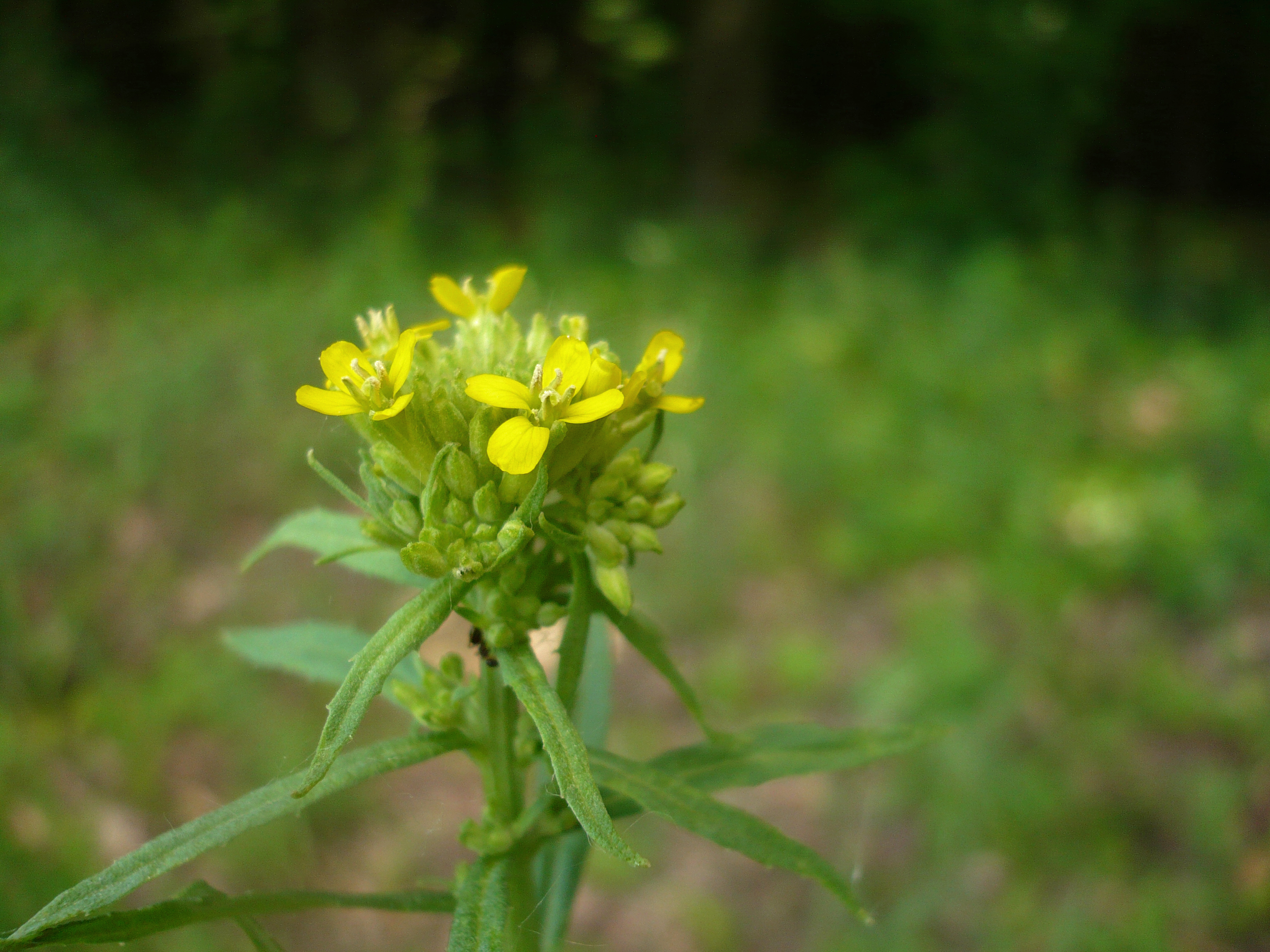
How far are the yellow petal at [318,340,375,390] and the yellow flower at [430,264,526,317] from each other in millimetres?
305

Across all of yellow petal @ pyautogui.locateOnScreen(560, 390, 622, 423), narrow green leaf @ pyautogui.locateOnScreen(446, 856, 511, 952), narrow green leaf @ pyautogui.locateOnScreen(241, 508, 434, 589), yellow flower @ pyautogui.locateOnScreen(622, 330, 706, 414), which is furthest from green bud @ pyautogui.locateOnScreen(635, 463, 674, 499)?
narrow green leaf @ pyautogui.locateOnScreen(446, 856, 511, 952)

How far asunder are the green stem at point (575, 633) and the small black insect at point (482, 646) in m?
0.12

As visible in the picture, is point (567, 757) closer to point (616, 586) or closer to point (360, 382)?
point (616, 586)

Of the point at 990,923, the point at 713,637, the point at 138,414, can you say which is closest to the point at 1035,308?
the point at 713,637

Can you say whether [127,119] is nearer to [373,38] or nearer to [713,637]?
[373,38]

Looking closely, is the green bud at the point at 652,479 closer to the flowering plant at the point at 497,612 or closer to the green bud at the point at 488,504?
the flowering plant at the point at 497,612

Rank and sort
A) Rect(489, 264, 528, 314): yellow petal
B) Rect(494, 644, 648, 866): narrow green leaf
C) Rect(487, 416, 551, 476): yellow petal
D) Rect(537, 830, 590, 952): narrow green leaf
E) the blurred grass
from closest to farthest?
Rect(494, 644, 648, 866): narrow green leaf → Rect(487, 416, 551, 476): yellow petal → Rect(489, 264, 528, 314): yellow petal → Rect(537, 830, 590, 952): narrow green leaf → the blurred grass

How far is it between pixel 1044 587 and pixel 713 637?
1.82 metres

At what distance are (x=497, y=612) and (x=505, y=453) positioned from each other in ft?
1.00

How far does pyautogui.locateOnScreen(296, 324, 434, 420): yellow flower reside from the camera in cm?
139

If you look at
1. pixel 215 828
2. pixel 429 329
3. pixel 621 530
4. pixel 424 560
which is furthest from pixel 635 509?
pixel 215 828

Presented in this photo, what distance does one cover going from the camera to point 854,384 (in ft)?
23.0

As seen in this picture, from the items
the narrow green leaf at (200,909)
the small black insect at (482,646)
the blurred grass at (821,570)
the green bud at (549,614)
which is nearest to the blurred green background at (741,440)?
the blurred grass at (821,570)

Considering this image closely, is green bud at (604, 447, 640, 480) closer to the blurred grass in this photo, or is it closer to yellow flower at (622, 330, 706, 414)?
yellow flower at (622, 330, 706, 414)
